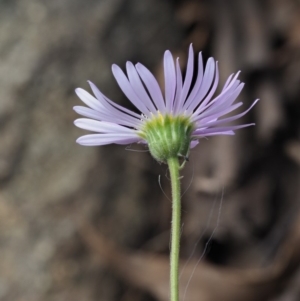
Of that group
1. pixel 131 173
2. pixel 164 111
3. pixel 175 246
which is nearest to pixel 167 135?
pixel 164 111

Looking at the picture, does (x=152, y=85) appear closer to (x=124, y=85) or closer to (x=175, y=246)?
(x=124, y=85)

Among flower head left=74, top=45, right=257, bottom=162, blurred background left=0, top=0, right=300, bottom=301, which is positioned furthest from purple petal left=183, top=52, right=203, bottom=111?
blurred background left=0, top=0, right=300, bottom=301

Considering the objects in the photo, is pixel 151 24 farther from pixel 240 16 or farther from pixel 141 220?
pixel 141 220

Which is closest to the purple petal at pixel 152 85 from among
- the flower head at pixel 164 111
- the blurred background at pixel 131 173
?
the flower head at pixel 164 111

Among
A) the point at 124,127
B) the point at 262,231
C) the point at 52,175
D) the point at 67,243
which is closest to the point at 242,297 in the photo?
the point at 262,231

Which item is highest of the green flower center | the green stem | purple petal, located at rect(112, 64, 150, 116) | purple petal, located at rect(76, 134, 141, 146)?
purple petal, located at rect(112, 64, 150, 116)

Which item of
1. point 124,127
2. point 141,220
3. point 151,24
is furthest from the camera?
point 151,24

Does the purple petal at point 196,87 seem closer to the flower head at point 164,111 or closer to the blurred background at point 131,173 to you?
the flower head at point 164,111

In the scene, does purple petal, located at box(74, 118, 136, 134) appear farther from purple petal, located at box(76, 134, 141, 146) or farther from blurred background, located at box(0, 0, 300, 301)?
blurred background, located at box(0, 0, 300, 301)
